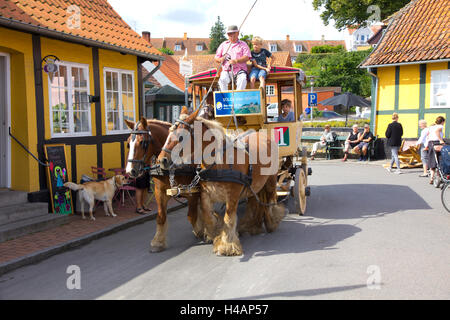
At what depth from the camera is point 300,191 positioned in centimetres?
776

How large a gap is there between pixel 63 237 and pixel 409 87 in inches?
602

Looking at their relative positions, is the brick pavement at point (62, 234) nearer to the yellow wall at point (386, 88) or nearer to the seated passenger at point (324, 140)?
the seated passenger at point (324, 140)

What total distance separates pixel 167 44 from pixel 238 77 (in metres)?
87.9

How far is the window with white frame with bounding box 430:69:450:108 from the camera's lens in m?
16.3

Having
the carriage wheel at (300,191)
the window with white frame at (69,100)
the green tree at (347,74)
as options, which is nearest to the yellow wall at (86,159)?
the window with white frame at (69,100)

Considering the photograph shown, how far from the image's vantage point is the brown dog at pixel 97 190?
24.9 feet

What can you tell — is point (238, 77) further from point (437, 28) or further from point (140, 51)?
point (437, 28)

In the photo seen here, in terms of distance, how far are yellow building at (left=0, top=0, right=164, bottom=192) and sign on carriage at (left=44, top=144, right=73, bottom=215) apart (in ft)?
0.48

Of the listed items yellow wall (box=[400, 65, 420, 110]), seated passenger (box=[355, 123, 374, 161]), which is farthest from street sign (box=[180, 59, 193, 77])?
yellow wall (box=[400, 65, 420, 110])

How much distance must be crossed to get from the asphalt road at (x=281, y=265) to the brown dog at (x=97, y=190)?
37.3 inches

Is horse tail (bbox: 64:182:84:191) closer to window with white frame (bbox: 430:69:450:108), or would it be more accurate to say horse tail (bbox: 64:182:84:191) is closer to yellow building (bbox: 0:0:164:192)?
yellow building (bbox: 0:0:164:192)

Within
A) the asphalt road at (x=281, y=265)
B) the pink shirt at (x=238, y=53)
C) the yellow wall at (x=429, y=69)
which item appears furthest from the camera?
the yellow wall at (x=429, y=69)
